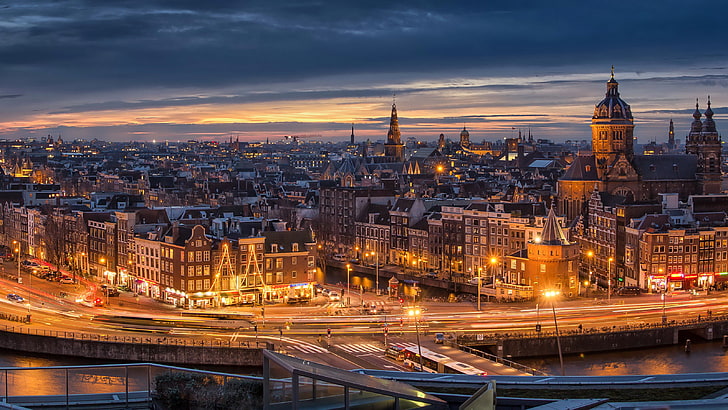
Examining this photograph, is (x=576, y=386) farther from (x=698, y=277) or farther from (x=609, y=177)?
(x=609, y=177)

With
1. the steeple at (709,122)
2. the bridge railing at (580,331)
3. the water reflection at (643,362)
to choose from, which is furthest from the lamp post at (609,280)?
the steeple at (709,122)

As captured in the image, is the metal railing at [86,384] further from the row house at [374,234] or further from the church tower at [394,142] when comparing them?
the church tower at [394,142]

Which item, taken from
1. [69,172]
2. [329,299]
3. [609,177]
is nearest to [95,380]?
[329,299]

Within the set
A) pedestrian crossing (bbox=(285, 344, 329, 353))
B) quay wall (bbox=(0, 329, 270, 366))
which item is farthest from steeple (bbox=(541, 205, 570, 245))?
quay wall (bbox=(0, 329, 270, 366))

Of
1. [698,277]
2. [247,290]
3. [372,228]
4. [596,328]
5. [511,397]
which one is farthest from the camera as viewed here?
[372,228]

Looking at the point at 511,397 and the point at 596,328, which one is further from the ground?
the point at 511,397

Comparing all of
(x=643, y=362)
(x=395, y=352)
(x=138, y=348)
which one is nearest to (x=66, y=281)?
(x=138, y=348)
